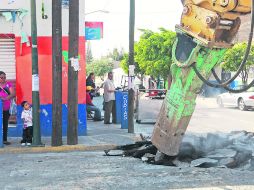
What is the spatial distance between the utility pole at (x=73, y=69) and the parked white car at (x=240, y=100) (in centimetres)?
1369

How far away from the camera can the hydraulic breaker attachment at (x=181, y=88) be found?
22.1 ft

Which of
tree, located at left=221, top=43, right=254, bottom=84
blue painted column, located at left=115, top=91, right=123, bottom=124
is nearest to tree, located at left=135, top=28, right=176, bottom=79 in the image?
tree, located at left=221, top=43, right=254, bottom=84

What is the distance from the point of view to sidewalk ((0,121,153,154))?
1018 centimetres

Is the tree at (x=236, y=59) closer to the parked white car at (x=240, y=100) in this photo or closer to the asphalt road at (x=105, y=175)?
the parked white car at (x=240, y=100)

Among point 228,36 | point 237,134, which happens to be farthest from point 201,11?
point 237,134

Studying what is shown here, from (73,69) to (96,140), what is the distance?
6.52 ft

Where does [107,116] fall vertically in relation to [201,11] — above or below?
below

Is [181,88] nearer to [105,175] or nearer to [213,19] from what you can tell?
[213,19]

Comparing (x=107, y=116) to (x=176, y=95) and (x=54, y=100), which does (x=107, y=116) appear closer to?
(x=54, y=100)

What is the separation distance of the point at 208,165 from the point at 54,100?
4.37 metres

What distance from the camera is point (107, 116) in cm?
1484

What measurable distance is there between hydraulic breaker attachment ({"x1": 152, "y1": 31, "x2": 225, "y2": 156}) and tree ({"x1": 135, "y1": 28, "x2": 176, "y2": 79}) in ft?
113

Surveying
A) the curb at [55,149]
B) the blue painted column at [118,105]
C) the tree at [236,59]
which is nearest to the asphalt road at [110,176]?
the curb at [55,149]

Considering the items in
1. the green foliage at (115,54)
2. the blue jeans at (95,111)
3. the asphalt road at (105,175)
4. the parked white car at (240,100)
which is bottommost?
the green foliage at (115,54)
